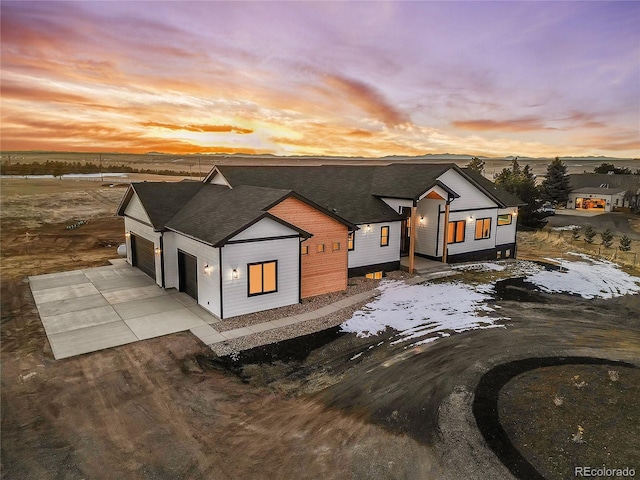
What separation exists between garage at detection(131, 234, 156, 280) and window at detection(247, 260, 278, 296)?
284 inches

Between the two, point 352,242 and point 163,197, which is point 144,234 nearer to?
point 163,197

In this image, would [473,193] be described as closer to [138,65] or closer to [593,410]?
[593,410]

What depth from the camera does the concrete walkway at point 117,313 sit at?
13891 millimetres

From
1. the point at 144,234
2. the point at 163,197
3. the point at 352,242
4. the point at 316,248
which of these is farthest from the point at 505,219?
the point at 144,234

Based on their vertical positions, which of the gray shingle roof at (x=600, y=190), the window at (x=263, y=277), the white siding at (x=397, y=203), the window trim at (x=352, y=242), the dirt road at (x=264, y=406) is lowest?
the dirt road at (x=264, y=406)

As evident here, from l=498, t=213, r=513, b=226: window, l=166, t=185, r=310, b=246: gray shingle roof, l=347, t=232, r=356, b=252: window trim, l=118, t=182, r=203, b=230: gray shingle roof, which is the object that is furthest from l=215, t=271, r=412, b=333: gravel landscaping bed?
l=498, t=213, r=513, b=226: window

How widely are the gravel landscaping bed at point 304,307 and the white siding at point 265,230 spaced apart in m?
3.15

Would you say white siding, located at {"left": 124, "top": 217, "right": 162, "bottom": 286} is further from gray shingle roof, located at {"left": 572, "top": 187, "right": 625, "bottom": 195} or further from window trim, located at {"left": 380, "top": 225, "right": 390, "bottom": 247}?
gray shingle roof, located at {"left": 572, "top": 187, "right": 625, "bottom": 195}

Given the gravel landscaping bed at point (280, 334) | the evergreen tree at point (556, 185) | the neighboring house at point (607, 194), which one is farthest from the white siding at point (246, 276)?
the neighboring house at point (607, 194)

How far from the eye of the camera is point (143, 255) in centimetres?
2244

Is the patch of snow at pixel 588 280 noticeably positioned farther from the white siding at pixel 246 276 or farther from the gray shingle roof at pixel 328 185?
the white siding at pixel 246 276

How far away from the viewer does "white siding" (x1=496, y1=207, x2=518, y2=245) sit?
29.1 meters

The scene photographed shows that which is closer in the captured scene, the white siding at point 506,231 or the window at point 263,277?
the window at point 263,277

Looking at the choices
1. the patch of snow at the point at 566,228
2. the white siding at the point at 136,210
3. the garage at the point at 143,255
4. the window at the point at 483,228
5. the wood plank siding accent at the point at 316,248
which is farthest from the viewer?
the patch of snow at the point at 566,228
